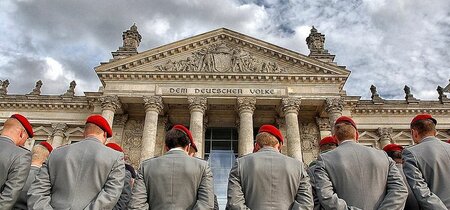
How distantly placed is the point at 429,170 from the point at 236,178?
275cm

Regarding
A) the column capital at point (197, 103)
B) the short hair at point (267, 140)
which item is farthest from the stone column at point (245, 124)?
the short hair at point (267, 140)

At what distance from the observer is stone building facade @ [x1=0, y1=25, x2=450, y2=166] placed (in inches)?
949

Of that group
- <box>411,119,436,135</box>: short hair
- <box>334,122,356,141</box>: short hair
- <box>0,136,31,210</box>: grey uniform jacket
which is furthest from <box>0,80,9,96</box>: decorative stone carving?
<box>411,119,436,135</box>: short hair

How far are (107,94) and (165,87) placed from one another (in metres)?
4.12

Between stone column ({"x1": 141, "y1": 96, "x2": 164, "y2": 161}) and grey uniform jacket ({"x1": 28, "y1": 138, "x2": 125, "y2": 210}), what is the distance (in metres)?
17.5

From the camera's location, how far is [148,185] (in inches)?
196

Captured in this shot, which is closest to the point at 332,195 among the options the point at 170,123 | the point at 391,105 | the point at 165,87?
the point at 165,87

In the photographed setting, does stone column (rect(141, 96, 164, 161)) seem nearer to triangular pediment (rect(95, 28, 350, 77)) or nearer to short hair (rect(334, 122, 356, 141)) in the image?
triangular pediment (rect(95, 28, 350, 77))

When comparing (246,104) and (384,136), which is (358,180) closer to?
(246,104)

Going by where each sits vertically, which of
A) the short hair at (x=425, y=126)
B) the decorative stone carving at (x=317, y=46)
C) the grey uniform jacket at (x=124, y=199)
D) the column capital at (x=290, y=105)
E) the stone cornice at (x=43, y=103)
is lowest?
the grey uniform jacket at (x=124, y=199)

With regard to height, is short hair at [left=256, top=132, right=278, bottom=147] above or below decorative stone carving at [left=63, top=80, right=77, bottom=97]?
below

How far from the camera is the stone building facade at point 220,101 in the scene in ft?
79.1

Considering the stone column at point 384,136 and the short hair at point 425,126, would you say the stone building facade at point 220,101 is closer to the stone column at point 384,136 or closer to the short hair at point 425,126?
the stone column at point 384,136

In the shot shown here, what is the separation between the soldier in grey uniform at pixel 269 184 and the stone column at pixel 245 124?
16.9m
